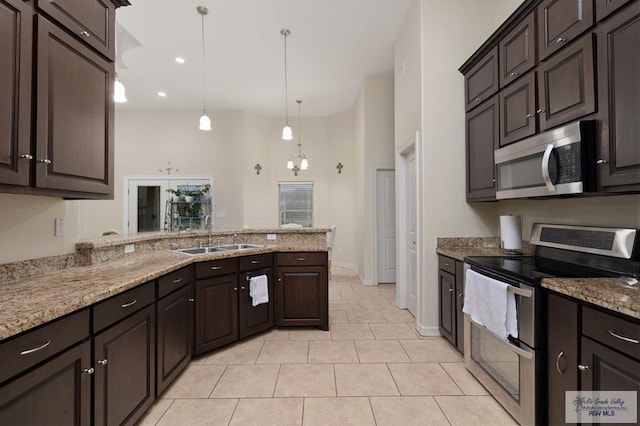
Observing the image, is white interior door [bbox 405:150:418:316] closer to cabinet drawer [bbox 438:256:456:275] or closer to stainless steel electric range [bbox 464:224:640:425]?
cabinet drawer [bbox 438:256:456:275]

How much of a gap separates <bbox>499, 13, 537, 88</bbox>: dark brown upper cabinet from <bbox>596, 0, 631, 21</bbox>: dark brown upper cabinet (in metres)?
0.51

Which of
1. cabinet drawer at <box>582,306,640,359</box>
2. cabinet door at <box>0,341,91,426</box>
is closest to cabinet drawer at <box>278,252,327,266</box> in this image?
cabinet door at <box>0,341,91,426</box>

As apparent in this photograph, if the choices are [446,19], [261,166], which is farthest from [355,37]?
[261,166]

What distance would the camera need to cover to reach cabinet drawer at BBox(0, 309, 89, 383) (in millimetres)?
1045

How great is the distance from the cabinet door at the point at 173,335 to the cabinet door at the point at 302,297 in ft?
3.32

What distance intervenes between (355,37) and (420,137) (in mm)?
1894

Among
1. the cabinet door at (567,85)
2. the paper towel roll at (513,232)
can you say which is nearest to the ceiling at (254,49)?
the cabinet door at (567,85)

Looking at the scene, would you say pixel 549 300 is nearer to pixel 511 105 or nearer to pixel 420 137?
pixel 511 105

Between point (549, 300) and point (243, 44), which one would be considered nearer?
point (549, 300)

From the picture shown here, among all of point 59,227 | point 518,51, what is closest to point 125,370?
point 59,227

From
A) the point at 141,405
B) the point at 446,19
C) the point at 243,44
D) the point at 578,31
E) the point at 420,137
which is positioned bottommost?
the point at 141,405

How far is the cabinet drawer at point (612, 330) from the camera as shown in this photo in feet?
3.81

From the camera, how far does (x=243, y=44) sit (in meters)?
4.23

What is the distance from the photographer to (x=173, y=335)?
226 centimetres
